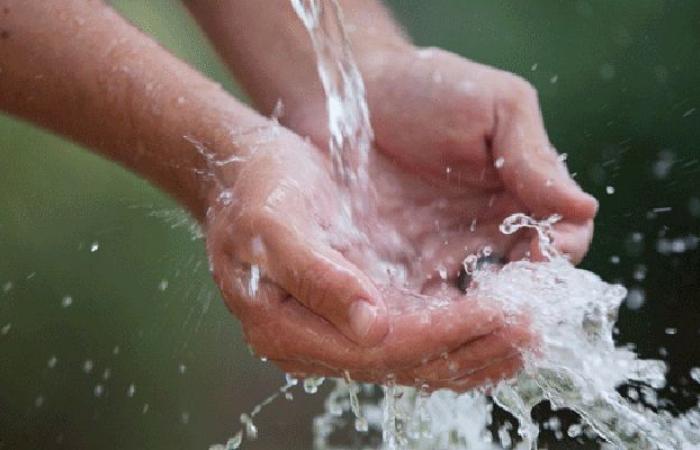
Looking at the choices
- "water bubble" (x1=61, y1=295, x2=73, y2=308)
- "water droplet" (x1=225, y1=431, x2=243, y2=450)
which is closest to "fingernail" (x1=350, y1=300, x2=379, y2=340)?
"water droplet" (x1=225, y1=431, x2=243, y2=450)

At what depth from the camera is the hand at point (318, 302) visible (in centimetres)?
39

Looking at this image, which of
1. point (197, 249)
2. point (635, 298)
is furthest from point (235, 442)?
point (635, 298)

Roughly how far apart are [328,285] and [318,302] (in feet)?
0.05

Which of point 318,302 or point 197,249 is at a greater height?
point 318,302

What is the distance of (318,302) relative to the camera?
401mm

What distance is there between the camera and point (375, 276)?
1.63ft

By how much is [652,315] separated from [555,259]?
0.55 metres

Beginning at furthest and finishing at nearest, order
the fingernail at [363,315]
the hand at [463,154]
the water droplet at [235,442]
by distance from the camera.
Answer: the water droplet at [235,442] < the hand at [463,154] < the fingernail at [363,315]

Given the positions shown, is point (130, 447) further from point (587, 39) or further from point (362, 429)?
point (587, 39)

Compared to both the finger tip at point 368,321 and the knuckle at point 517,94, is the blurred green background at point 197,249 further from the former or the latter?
the finger tip at point 368,321

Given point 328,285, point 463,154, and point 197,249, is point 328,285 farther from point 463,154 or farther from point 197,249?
point 197,249

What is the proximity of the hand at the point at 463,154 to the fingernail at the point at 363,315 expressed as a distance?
14 centimetres

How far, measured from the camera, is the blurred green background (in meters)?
0.99

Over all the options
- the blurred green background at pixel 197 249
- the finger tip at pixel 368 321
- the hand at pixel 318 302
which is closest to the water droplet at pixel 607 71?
the blurred green background at pixel 197 249
